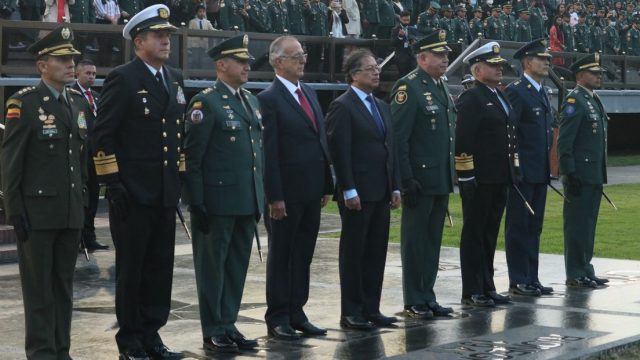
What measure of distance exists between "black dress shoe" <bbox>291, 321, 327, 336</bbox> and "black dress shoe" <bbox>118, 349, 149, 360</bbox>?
140 centimetres

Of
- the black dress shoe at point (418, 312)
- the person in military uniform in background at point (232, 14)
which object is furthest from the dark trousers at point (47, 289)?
the person in military uniform in background at point (232, 14)

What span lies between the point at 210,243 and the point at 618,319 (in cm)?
324

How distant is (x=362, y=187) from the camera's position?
30.1ft

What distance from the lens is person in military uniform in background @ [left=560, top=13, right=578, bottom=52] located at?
33094 mm

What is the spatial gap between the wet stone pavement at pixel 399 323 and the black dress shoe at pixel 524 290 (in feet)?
0.44

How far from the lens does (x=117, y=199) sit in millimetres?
7484

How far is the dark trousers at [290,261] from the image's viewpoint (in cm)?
870

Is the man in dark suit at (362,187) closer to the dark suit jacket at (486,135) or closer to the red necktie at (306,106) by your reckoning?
the red necktie at (306,106)

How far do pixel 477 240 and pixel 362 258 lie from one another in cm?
144

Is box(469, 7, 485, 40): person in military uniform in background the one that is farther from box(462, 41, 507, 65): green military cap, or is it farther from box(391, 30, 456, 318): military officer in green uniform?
box(391, 30, 456, 318): military officer in green uniform

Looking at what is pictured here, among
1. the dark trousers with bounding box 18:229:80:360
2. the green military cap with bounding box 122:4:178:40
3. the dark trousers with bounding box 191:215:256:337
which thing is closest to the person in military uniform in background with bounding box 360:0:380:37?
the dark trousers with bounding box 191:215:256:337

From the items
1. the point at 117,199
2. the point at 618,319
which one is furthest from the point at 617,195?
the point at 117,199

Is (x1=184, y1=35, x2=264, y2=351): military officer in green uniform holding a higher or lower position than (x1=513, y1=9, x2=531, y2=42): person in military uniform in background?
lower

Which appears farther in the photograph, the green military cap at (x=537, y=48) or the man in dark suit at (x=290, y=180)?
the green military cap at (x=537, y=48)
